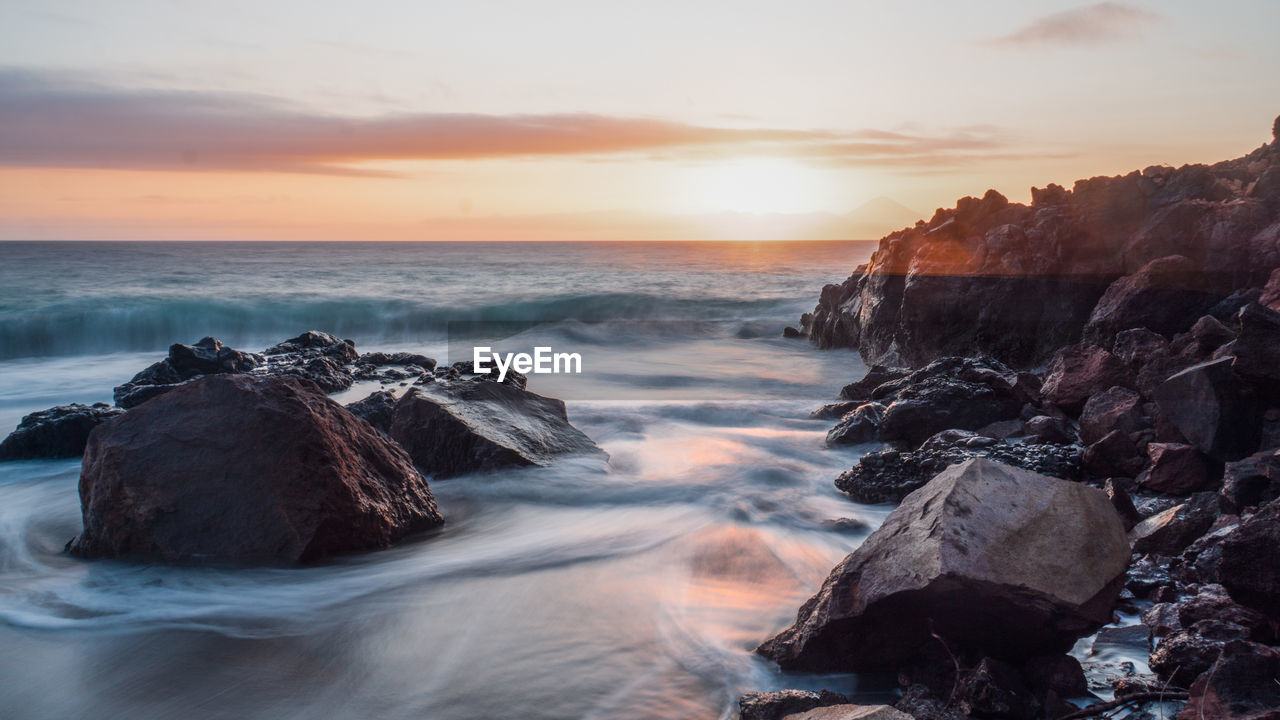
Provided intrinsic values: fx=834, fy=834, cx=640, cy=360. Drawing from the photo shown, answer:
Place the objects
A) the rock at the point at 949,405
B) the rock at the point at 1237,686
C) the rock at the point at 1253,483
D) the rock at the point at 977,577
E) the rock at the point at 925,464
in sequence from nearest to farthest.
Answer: the rock at the point at 1237,686 < the rock at the point at 977,577 < the rock at the point at 1253,483 < the rock at the point at 925,464 < the rock at the point at 949,405

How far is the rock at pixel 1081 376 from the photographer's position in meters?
6.26

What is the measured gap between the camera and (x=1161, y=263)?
301 inches

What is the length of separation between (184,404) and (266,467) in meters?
0.80

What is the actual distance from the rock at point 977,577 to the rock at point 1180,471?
202 centimetres

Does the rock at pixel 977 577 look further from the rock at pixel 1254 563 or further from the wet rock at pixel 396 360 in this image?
the wet rock at pixel 396 360

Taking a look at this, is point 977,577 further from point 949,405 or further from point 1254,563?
point 949,405

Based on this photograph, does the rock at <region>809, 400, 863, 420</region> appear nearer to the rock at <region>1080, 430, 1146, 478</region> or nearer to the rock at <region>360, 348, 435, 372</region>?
the rock at <region>1080, 430, 1146, 478</region>

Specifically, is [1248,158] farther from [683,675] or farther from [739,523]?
[683,675]

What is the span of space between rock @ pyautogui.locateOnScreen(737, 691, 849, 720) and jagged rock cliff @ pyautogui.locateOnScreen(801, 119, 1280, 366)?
6022mm

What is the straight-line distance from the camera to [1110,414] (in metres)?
5.73

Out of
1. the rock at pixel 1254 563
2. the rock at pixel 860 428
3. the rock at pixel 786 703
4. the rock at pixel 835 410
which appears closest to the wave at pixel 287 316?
the rock at pixel 835 410

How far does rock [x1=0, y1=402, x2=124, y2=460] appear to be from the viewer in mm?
7633

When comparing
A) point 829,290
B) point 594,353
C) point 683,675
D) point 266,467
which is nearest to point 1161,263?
point 683,675

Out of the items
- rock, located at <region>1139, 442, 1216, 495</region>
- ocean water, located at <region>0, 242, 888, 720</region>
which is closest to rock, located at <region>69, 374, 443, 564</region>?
ocean water, located at <region>0, 242, 888, 720</region>
